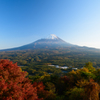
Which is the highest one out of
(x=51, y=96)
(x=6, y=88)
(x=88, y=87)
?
(x=6, y=88)

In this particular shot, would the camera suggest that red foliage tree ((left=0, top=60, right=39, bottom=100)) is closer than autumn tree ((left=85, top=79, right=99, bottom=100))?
Yes

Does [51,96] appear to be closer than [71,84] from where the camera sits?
Yes

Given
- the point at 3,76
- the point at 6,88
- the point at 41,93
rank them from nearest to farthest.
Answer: the point at 6,88
the point at 3,76
the point at 41,93

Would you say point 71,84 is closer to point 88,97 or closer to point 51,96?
point 51,96

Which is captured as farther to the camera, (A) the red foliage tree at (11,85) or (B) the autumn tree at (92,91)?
(B) the autumn tree at (92,91)

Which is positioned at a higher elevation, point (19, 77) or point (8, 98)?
point (19, 77)

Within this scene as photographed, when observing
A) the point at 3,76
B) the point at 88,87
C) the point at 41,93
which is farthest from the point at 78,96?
the point at 3,76

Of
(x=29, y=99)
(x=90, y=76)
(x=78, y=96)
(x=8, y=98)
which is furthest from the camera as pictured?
(x=90, y=76)

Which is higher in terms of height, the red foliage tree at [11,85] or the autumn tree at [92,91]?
the red foliage tree at [11,85]

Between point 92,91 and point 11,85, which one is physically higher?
point 11,85

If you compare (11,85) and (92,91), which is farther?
(92,91)

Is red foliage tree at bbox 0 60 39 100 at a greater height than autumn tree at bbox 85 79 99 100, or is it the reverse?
red foliage tree at bbox 0 60 39 100
